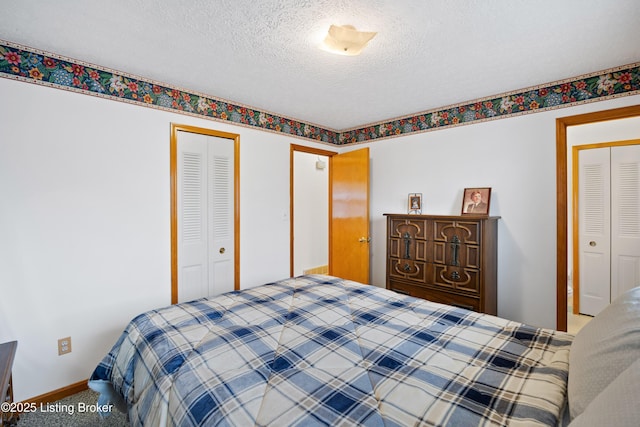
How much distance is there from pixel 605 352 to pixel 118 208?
2.96 meters

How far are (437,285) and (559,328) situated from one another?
3.48 ft

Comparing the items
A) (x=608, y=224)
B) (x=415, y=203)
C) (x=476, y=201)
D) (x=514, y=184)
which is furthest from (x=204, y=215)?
(x=608, y=224)

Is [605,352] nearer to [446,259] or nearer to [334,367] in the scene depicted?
[334,367]

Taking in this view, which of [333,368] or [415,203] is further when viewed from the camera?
[415,203]

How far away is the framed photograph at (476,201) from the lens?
9.44ft

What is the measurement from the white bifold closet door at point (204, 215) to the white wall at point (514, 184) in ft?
7.35

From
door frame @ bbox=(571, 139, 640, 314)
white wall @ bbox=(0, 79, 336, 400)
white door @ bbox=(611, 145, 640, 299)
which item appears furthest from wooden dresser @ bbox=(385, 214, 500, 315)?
white wall @ bbox=(0, 79, 336, 400)

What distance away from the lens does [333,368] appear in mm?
1165

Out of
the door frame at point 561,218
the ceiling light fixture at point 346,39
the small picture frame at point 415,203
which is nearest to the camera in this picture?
the ceiling light fixture at point 346,39

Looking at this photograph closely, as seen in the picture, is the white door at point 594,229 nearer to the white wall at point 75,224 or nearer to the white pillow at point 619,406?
the white pillow at point 619,406

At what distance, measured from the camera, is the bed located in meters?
0.92

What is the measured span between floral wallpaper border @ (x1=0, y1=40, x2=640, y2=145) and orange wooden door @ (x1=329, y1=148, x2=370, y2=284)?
69 centimetres

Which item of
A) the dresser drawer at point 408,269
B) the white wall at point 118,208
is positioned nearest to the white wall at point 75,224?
the white wall at point 118,208

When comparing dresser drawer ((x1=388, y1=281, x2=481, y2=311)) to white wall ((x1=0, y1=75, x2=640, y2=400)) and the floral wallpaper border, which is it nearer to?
white wall ((x1=0, y1=75, x2=640, y2=400))
